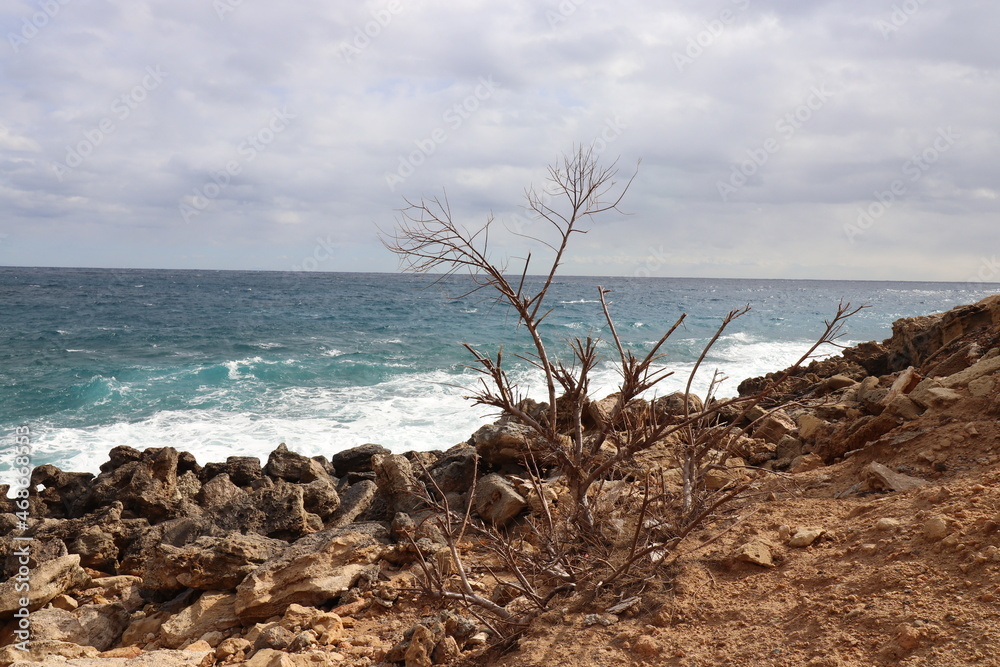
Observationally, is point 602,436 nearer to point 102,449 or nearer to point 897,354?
point 897,354

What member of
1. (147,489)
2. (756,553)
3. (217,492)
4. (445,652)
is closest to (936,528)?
(756,553)

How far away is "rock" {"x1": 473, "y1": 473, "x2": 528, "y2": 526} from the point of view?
5598 millimetres

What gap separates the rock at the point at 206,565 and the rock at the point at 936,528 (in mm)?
4536

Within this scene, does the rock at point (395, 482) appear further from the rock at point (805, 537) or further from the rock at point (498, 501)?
the rock at point (805, 537)

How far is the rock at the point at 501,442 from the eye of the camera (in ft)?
22.0

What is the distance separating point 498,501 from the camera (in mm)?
5699

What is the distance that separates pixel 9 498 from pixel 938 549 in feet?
32.2

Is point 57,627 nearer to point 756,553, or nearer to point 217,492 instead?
point 217,492

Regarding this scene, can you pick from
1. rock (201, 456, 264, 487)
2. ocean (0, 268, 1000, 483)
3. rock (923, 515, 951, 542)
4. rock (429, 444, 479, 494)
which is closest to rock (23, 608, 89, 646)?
rock (201, 456, 264, 487)

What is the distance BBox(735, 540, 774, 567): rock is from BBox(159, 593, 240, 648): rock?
362 centimetres

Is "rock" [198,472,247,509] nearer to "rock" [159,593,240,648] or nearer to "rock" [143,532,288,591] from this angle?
"rock" [143,532,288,591]

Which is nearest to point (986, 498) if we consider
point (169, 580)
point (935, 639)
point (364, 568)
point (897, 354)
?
point (935, 639)

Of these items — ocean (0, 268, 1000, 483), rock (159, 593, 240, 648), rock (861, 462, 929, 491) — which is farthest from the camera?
ocean (0, 268, 1000, 483)

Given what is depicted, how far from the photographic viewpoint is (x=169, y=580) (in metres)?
5.17
